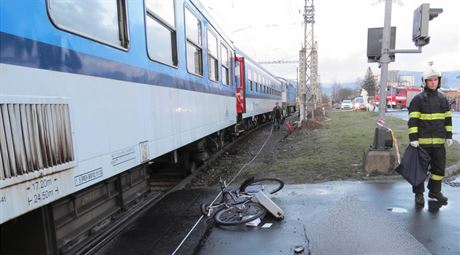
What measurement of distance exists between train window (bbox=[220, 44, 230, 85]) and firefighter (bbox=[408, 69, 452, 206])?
4.91 meters

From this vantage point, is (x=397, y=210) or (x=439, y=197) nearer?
(x=397, y=210)

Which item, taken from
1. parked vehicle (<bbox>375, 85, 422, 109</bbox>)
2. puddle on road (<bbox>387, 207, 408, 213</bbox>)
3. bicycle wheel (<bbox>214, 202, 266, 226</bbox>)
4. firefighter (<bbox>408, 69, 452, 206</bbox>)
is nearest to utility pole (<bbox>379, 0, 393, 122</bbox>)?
firefighter (<bbox>408, 69, 452, 206</bbox>)

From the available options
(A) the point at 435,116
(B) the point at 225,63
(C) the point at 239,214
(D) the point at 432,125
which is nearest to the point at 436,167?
(D) the point at 432,125

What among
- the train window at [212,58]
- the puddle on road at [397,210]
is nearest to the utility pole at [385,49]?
the puddle on road at [397,210]

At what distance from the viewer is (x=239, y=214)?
199 inches

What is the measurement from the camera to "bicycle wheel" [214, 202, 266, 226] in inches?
191

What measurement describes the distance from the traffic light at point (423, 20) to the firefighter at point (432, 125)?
1.95m

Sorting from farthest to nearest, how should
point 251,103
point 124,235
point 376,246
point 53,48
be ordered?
1. point 251,103
2. point 124,235
3. point 376,246
4. point 53,48

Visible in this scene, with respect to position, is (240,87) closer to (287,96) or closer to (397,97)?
(287,96)

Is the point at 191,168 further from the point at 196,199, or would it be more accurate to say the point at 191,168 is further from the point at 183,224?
the point at 183,224

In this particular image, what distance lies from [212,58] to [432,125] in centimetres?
450

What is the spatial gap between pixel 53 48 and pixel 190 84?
339 cm

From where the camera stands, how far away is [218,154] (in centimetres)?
1135

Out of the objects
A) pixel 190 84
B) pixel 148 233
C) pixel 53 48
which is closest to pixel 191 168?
pixel 190 84
